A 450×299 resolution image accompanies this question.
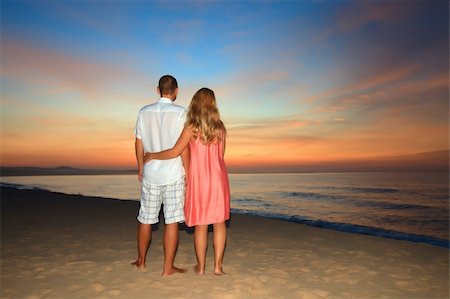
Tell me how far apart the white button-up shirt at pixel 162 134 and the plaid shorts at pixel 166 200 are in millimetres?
87

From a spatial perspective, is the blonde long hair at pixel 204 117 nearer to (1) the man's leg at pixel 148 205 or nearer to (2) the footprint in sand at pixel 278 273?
(1) the man's leg at pixel 148 205

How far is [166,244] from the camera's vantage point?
392cm

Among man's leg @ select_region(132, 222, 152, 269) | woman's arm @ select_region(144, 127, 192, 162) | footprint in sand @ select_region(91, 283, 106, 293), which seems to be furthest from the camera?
man's leg @ select_region(132, 222, 152, 269)

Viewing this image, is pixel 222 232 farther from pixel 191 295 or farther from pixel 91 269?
pixel 91 269

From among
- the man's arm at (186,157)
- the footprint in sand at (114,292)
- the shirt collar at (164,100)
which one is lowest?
the footprint in sand at (114,292)

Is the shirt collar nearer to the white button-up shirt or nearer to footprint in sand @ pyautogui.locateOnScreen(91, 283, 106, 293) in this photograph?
the white button-up shirt

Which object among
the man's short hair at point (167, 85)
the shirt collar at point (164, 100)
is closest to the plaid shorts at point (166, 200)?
the shirt collar at point (164, 100)

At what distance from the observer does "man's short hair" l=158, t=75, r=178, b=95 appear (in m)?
3.84

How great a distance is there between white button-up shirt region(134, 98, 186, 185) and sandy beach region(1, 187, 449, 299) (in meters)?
1.26

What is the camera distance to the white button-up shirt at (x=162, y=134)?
376cm

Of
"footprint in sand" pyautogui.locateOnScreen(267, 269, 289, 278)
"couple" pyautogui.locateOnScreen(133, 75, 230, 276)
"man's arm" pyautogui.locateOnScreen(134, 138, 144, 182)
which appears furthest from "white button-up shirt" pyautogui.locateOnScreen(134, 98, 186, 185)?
"footprint in sand" pyautogui.locateOnScreen(267, 269, 289, 278)

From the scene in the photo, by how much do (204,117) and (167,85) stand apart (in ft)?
2.07

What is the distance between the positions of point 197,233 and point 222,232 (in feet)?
1.01

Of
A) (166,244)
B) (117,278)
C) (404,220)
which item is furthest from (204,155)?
(404,220)
